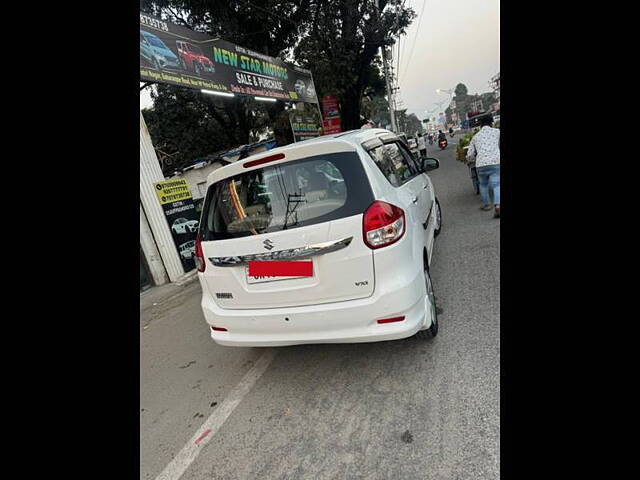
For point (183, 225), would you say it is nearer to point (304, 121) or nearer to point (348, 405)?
point (348, 405)

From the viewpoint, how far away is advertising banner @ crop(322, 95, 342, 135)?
51.9 ft

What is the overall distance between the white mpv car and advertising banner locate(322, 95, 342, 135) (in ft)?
45.7

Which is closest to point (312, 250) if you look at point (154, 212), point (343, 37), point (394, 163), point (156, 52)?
point (394, 163)

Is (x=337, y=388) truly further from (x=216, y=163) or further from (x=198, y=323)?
(x=216, y=163)

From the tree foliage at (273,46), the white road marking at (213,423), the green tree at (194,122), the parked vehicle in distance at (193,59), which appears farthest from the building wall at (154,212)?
the green tree at (194,122)

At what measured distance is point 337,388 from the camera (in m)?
2.42

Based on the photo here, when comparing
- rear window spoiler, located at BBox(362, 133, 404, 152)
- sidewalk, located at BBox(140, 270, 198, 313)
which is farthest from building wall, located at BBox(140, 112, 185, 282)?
rear window spoiler, located at BBox(362, 133, 404, 152)

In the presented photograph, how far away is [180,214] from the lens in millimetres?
6578

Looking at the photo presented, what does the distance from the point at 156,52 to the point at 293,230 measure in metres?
6.40

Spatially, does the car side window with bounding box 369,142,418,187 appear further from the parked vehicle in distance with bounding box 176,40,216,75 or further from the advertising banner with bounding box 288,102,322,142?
the advertising banner with bounding box 288,102,322,142

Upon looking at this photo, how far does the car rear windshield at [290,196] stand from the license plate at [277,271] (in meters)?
0.23
